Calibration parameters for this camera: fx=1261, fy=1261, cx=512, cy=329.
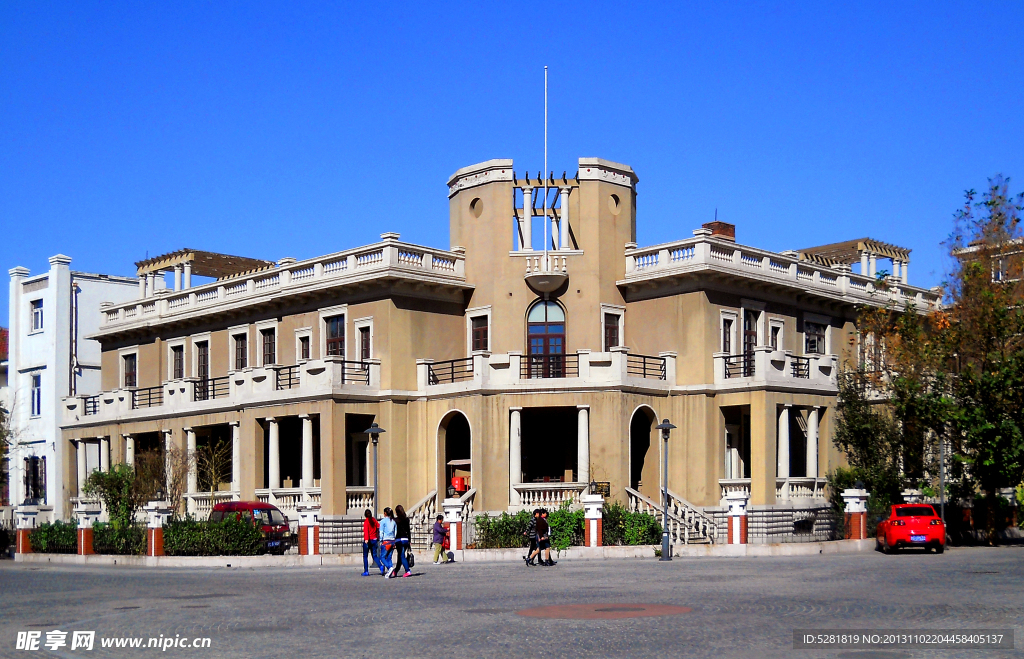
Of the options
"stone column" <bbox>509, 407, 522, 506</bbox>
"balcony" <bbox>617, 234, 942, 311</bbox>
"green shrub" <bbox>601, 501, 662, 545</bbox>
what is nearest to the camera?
"green shrub" <bbox>601, 501, 662, 545</bbox>

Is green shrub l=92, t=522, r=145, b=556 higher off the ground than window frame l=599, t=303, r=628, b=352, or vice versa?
window frame l=599, t=303, r=628, b=352

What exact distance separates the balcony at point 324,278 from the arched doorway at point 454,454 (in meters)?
4.24

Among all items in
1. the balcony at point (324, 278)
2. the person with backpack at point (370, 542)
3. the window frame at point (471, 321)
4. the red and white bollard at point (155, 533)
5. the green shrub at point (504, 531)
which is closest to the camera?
the person with backpack at point (370, 542)

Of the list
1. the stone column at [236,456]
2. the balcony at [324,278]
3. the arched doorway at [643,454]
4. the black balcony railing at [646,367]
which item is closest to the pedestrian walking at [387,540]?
the arched doorway at [643,454]

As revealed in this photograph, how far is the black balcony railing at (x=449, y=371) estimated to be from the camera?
132 ft

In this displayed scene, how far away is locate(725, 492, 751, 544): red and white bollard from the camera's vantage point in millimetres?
31953

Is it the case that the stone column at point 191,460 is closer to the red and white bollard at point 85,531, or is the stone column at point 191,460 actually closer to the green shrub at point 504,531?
the red and white bollard at point 85,531

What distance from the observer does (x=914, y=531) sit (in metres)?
31.9

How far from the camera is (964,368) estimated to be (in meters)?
36.0

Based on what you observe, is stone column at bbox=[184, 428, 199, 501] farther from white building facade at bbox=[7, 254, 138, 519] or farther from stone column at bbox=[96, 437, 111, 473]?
white building facade at bbox=[7, 254, 138, 519]

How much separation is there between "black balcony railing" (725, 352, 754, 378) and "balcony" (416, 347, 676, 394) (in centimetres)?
168

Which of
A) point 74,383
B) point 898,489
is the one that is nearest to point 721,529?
point 898,489

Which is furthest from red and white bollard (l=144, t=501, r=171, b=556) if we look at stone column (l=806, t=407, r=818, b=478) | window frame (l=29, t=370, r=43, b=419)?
window frame (l=29, t=370, r=43, b=419)

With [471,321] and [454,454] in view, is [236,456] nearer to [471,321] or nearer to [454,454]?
[454,454]
